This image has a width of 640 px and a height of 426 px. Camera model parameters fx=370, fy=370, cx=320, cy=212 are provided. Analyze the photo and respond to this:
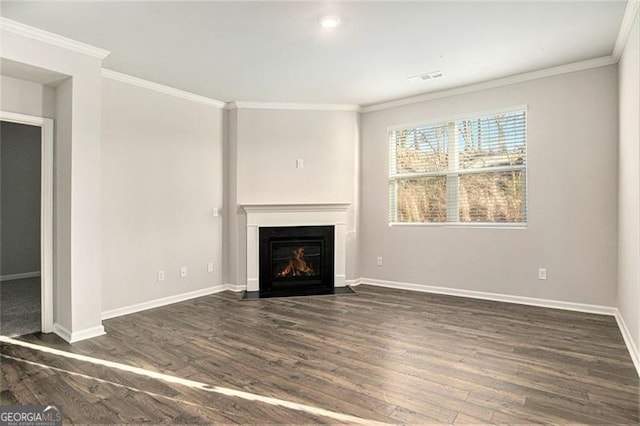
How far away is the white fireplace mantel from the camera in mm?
5234

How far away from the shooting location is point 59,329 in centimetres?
347

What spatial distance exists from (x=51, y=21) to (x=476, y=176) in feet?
15.3

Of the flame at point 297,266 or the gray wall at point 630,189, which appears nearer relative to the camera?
the gray wall at point 630,189

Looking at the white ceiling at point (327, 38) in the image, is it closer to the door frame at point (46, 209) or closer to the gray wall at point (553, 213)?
the gray wall at point (553, 213)


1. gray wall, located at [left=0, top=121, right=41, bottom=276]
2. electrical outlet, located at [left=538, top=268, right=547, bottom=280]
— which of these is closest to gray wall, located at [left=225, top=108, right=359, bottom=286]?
electrical outlet, located at [left=538, top=268, right=547, bottom=280]

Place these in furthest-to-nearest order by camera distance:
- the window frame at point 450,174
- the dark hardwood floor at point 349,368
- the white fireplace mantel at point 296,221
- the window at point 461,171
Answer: the white fireplace mantel at point 296,221, the window at point 461,171, the window frame at point 450,174, the dark hardwood floor at point 349,368

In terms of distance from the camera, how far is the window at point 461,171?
4484mm

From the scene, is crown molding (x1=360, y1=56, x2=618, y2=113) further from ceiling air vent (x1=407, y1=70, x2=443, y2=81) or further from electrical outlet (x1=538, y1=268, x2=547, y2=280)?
electrical outlet (x1=538, y1=268, x2=547, y2=280)

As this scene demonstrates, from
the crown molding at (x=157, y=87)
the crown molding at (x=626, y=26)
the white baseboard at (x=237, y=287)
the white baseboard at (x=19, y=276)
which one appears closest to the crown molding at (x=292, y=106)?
the crown molding at (x=157, y=87)

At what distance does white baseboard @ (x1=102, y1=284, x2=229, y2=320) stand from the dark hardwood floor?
152mm

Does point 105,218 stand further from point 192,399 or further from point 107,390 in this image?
point 192,399

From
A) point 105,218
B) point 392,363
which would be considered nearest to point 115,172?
point 105,218

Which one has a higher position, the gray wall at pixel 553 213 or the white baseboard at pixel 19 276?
the gray wall at pixel 553 213

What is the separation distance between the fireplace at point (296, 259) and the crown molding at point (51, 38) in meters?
2.81
